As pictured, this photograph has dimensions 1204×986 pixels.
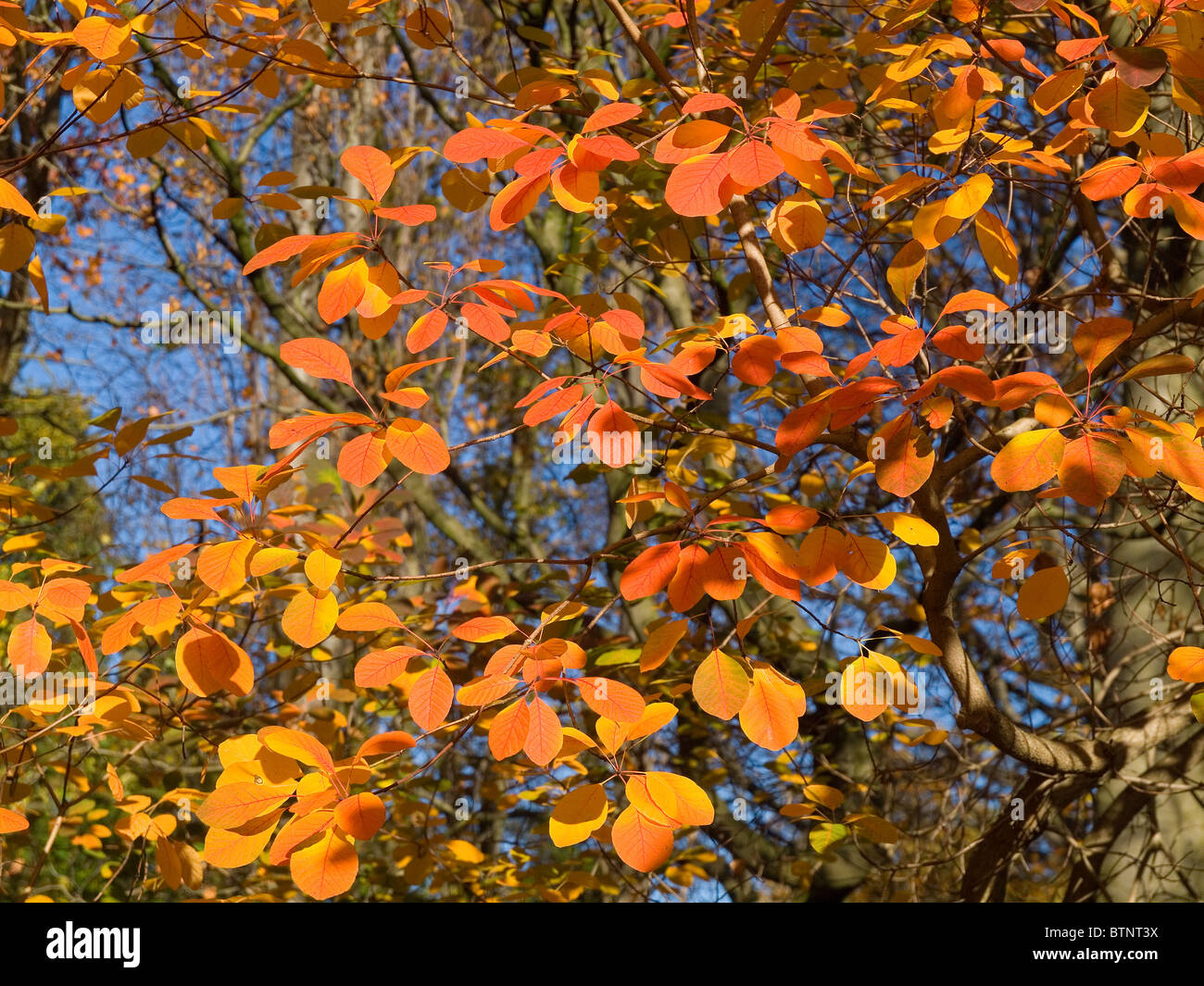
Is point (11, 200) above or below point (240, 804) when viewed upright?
above

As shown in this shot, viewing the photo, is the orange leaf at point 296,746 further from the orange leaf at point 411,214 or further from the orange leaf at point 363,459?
the orange leaf at point 411,214

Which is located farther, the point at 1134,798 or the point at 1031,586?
the point at 1134,798

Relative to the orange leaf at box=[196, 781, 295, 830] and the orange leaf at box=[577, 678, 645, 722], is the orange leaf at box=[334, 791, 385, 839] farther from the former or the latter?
the orange leaf at box=[577, 678, 645, 722]

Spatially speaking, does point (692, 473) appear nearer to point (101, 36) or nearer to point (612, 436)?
point (612, 436)

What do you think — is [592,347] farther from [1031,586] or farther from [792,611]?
[792,611]

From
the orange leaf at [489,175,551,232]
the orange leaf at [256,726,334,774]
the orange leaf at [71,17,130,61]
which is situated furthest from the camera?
the orange leaf at [71,17,130,61]

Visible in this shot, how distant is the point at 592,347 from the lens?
1634mm

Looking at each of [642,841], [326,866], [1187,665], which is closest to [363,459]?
[326,866]

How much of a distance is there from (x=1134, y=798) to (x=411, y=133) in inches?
265

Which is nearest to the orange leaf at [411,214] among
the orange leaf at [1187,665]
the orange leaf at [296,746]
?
the orange leaf at [296,746]

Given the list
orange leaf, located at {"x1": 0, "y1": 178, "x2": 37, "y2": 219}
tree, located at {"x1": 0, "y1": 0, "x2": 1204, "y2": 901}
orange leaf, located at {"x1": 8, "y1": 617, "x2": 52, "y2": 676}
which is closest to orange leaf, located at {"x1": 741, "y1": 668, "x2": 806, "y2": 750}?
tree, located at {"x1": 0, "y1": 0, "x2": 1204, "y2": 901}

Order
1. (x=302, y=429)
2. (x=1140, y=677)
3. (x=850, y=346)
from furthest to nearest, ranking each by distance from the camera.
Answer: (x=850, y=346) → (x=1140, y=677) → (x=302, y=429)

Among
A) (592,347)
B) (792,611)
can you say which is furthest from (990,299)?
(792,611)
